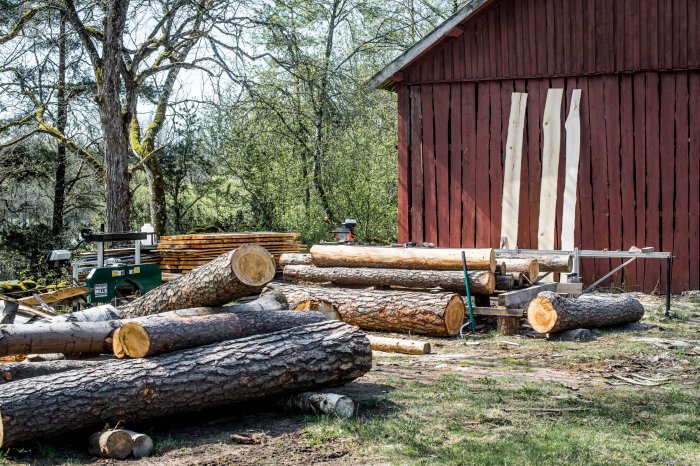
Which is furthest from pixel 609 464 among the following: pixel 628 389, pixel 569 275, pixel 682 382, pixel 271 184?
pixel 271 184

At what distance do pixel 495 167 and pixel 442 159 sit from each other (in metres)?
1.09

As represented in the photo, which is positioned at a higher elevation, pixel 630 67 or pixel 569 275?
pixel 630 67

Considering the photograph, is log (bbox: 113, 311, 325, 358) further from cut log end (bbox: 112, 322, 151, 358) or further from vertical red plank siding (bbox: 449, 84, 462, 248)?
vertical red plank siding (bbox: 449, 84, 462, 248)

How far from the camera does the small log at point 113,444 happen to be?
5523 millimetres

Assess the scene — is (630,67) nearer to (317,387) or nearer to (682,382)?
(682,382)

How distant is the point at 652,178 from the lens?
14.5m

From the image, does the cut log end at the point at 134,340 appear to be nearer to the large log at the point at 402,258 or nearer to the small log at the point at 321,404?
the small log at the point at 321,404

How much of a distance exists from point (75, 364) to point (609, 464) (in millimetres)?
4404

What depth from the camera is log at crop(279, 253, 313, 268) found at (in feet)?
46.4

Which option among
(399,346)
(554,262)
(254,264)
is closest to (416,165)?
(554,262)

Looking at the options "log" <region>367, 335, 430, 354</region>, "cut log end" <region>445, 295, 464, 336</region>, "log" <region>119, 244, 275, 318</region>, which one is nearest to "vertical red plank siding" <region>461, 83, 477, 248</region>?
"cut log end" <region>445, 295, 464, 336</region>

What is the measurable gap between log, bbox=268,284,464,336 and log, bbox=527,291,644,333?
42.5 inches

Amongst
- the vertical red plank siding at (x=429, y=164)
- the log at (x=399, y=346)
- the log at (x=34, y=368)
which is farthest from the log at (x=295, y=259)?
the log at (x=34, y=368)

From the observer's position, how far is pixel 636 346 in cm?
971
